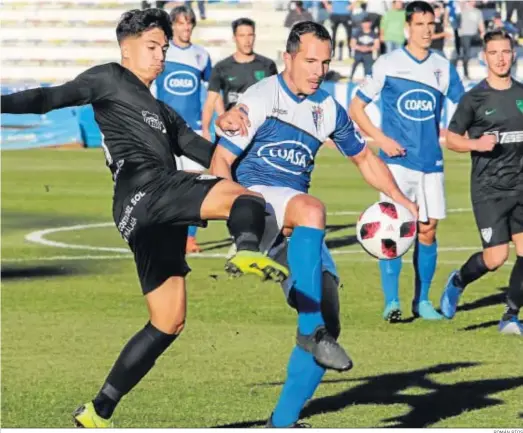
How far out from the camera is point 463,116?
12.0 m

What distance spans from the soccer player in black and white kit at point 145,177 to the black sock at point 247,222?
0.19 metres

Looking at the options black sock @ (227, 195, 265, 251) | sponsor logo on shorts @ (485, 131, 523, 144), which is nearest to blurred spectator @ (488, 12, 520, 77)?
sponsor logo on shorts @ (485, 131, 523, 144)

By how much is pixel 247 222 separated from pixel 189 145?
130 cm

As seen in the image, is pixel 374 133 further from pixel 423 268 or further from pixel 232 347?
pixel 232 347

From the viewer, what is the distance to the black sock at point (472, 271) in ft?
40.2

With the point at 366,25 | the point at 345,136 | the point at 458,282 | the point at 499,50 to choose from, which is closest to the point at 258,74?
the point at 458,282

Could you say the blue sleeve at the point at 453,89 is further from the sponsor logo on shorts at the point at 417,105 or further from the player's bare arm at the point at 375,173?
the player's bare arm at the point at 375,173

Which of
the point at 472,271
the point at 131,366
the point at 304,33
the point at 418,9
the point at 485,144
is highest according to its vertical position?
the point at 304,33

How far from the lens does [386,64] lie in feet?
42.8

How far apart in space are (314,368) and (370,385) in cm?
193

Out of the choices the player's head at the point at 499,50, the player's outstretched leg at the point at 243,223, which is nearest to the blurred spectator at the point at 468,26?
the player's head at the point at 499,50

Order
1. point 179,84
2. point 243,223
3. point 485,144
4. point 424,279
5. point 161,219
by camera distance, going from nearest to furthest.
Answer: point 243,223 → point 161,219 → point 485,144 → point 424,279 → point 179,84

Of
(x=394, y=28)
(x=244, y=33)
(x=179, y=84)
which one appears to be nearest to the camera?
(x=244, y=33)

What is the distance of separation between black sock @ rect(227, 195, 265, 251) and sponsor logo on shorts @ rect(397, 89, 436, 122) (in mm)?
5807
